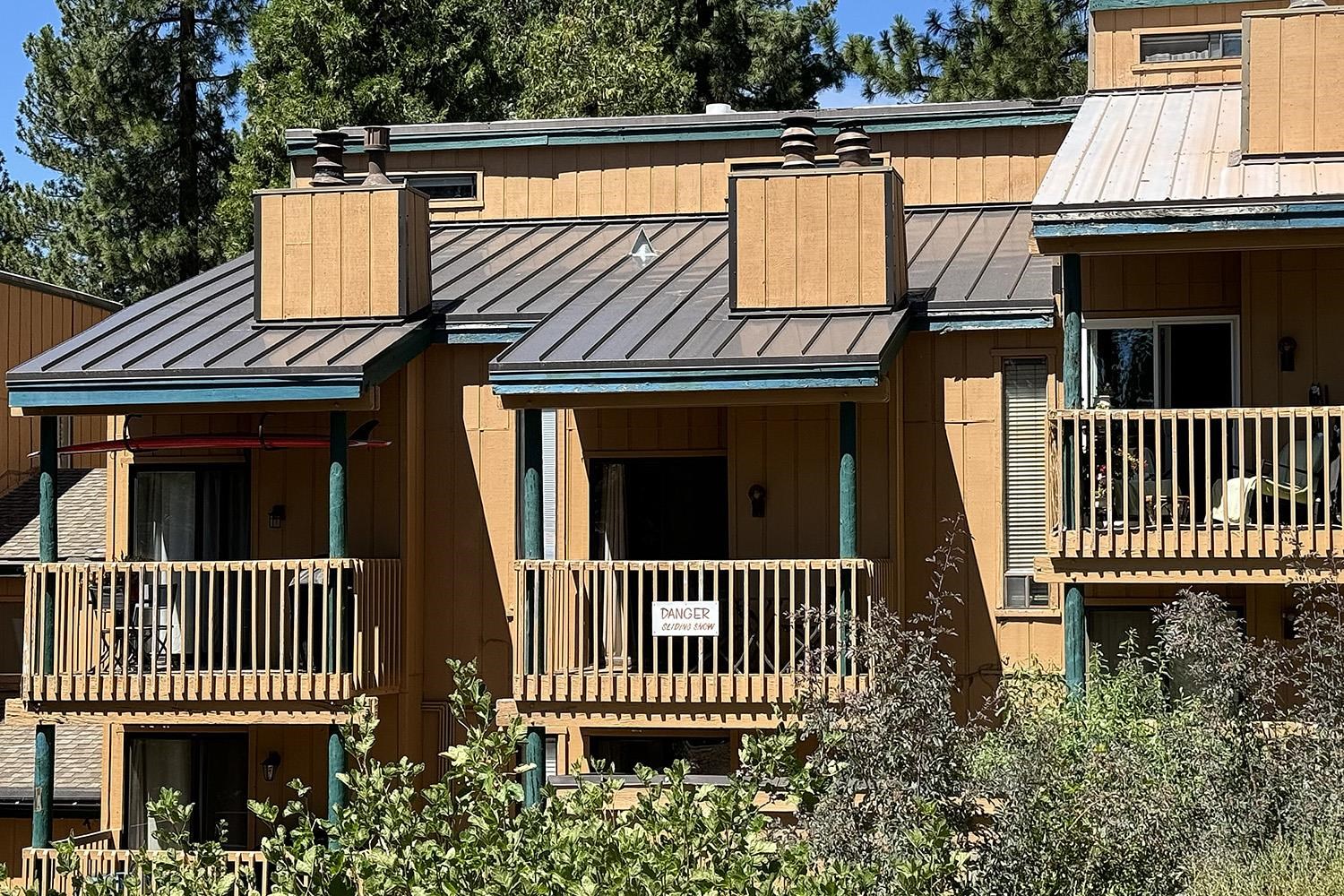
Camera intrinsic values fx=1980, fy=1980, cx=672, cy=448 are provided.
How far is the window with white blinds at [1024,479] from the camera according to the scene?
18.2m

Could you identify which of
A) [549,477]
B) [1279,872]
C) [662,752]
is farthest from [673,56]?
[1279,872]

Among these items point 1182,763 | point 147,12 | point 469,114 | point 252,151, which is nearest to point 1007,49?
point 469,114

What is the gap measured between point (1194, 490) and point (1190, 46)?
6453 millimetres

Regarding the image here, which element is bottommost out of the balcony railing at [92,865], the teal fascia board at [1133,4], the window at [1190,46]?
the balcony railing at [92,865]

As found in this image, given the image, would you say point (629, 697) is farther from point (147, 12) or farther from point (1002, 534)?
point (147, 12)

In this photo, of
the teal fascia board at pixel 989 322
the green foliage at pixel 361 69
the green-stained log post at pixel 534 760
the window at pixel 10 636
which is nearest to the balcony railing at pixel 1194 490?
the teal fascia board at pixel 989 322

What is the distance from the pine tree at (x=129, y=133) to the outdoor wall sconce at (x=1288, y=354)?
84.8 feet

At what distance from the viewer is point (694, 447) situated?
19109mm

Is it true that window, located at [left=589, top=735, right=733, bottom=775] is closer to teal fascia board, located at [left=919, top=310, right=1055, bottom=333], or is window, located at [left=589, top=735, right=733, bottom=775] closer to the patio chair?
teal fascia board, located at [left=919, top=310, right=1055, bottom=333]

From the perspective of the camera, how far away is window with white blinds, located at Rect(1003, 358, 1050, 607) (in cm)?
1822

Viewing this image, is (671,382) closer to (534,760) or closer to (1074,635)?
(534,760)

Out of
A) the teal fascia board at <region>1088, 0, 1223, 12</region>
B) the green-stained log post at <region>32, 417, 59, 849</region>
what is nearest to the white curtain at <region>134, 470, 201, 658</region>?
the green-stained log post at <region>32, 417, 59, 849</region>

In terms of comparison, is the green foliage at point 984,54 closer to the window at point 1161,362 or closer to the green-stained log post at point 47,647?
the window at point 1161,362

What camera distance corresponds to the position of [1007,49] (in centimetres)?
3659
